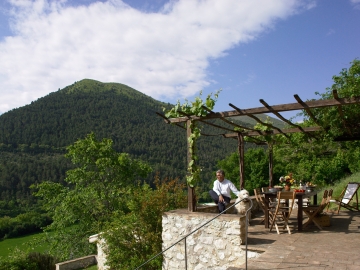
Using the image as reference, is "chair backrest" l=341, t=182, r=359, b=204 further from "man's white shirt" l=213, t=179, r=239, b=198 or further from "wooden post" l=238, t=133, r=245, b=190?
"man's white shirt" l=213, t=179, r=239, b=198

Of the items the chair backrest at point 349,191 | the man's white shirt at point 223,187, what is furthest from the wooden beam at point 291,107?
the chair backrest at point 349,191

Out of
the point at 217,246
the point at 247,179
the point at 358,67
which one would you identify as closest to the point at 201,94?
the point at 217,246

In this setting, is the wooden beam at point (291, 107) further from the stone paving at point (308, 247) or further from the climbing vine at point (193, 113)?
the stone paving at point (308, 247)

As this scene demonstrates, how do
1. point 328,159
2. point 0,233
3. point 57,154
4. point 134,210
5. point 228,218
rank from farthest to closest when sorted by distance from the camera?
1. point 57,154
2. point 0,233
3. point 328,159
4. point 134,210
5. point 228,218

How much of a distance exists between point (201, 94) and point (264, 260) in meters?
3.09

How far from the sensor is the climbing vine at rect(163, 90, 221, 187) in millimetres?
6324

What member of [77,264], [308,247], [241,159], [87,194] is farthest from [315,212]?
[87,194]

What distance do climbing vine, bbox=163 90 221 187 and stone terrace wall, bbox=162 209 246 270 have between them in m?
0.71

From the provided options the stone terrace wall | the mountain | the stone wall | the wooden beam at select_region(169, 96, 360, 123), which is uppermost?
the mountain

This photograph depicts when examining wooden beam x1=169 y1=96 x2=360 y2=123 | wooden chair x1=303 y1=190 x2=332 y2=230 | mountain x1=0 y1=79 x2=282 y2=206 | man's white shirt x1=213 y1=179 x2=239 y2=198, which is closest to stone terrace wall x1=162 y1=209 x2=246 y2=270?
man's white shirt x1=213 y1=179 x2=239 y2=198

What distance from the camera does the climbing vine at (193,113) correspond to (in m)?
6.32

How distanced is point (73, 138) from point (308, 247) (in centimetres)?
6201

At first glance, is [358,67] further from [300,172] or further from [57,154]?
[57,154]

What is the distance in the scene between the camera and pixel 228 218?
5.78 m
